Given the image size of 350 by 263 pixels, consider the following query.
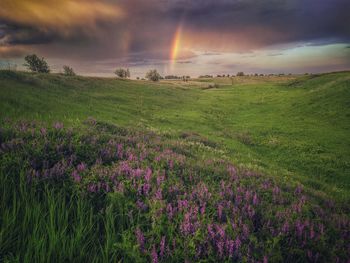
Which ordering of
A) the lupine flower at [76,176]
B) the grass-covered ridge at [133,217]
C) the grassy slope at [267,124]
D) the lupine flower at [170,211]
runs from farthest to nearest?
the grassy slope at [267,124], the lupine flower at [76,176], the lupine flower at [170,211], the grass-covered ridge at [133,217]

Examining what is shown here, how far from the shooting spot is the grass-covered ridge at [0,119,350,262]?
10.2ft

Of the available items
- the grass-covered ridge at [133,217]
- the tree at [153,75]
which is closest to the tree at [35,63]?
the tree at [153,75]

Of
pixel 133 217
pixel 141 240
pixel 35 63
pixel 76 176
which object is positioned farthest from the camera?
pixel 35 63

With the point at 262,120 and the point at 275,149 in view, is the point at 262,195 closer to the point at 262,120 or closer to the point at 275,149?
the point at 275,149

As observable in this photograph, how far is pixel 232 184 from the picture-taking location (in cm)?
603

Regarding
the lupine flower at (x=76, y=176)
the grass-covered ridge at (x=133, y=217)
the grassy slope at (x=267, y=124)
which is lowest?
the grassy slope at (x=267, y=124)

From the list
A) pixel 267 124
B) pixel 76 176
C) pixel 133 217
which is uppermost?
pixel 76 176

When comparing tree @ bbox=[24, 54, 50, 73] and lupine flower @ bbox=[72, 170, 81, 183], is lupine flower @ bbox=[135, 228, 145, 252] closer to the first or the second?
lupine flower @ bbox=[72, 170, 81, 183]

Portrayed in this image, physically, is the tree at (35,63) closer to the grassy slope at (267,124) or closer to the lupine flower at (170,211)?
the grassy slope at (267,124)

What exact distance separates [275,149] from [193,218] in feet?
66.5

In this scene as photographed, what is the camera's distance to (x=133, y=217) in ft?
13.1

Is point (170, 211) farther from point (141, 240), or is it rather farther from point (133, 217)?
point (141, 240)

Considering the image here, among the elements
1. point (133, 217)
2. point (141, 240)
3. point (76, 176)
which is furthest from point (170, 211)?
point (76, 176)

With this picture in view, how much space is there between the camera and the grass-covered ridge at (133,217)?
10.2 ft
